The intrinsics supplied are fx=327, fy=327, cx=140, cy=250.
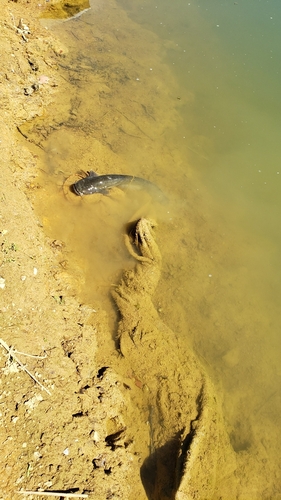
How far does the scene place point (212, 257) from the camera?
5.17 metres

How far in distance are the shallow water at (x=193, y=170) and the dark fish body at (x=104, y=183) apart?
0.16 metres

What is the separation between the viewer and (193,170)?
20.4 feet

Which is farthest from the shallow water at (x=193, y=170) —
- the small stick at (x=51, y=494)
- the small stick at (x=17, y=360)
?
the small stick at (x=51, y=494)

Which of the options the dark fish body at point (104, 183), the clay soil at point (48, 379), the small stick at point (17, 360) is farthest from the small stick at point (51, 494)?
the dark fish body at point (104, 183)

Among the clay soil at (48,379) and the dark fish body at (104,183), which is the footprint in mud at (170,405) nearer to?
the clay soil at (48,379)

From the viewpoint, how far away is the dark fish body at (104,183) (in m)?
5.22

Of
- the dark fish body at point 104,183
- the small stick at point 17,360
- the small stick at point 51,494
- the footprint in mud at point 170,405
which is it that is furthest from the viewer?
the dark fish body at point 104,183

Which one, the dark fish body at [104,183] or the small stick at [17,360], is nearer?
the small stick at [17,360]

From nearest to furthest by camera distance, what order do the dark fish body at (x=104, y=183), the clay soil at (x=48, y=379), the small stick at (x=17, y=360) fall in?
the clay soil at (x=48, y=379) → the small stick at (x=17, y=360) → the dark fish body at (x=104, y=183)

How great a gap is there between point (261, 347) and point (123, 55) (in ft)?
23.6

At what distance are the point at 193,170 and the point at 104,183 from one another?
6.12 ft

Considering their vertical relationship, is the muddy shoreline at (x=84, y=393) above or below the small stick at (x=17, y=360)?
below

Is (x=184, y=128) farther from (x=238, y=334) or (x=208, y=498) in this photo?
(x=208, y=498)

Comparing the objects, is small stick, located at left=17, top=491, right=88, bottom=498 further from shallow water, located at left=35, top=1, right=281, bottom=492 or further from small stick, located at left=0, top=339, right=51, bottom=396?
shallow water, located at left=35, top=1, right=281, bottom=492
